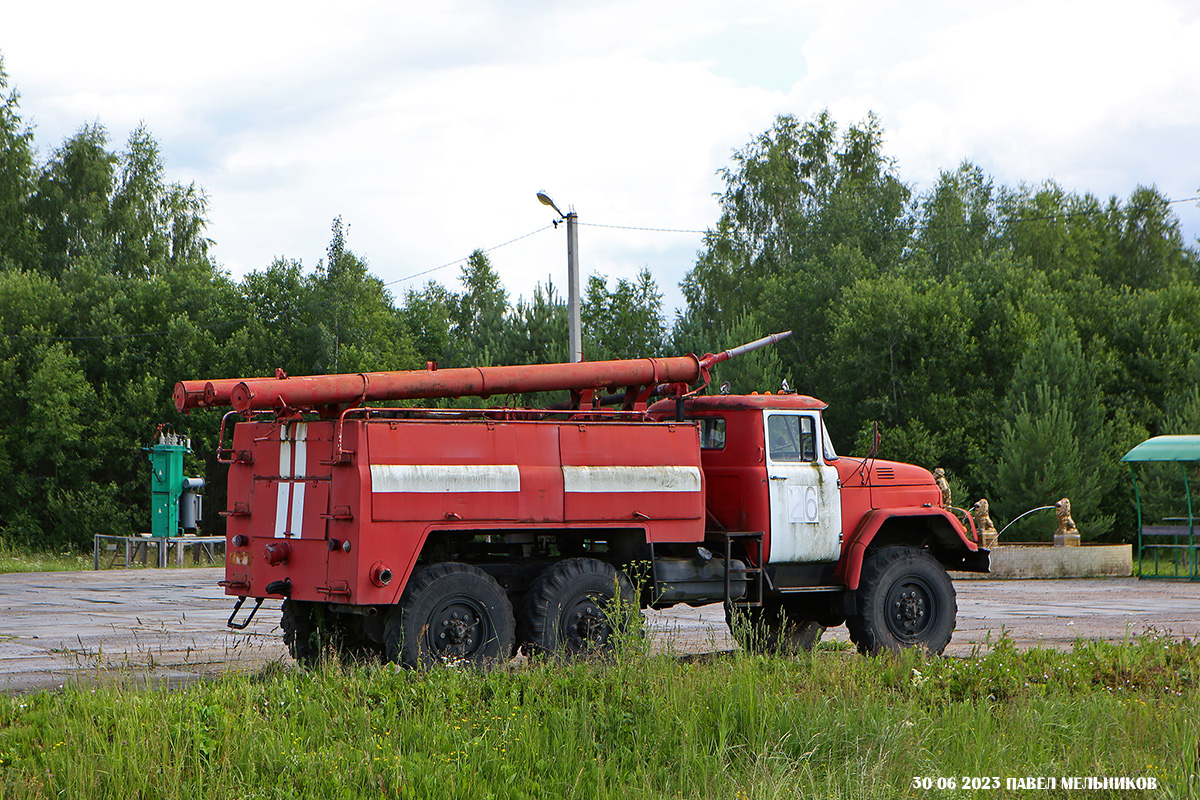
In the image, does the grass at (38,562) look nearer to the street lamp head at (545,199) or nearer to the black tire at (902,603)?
the street lamp head at (545,199)

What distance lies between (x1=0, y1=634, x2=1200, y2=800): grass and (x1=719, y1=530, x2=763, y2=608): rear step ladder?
2.33 m

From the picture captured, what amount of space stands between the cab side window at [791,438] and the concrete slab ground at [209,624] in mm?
2005

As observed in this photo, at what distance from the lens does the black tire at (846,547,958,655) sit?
11594mm

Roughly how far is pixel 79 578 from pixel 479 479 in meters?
20.0

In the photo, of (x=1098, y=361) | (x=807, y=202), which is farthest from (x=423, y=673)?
(x=807, y=202)

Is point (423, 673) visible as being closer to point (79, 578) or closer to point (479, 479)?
point (479, 479)

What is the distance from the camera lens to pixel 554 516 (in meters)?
10.1

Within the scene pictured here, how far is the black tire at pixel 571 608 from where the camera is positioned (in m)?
10.0

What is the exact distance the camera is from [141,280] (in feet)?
166

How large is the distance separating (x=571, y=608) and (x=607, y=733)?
10.1ft

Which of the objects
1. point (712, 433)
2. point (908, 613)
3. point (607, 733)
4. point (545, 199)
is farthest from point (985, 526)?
point (607, 733)

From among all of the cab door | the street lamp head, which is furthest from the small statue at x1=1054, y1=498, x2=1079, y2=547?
the cab door

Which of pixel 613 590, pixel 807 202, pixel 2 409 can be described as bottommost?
pixel 613 590

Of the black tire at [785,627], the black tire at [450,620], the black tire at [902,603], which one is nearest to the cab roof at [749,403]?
the black tire at [902,603]
